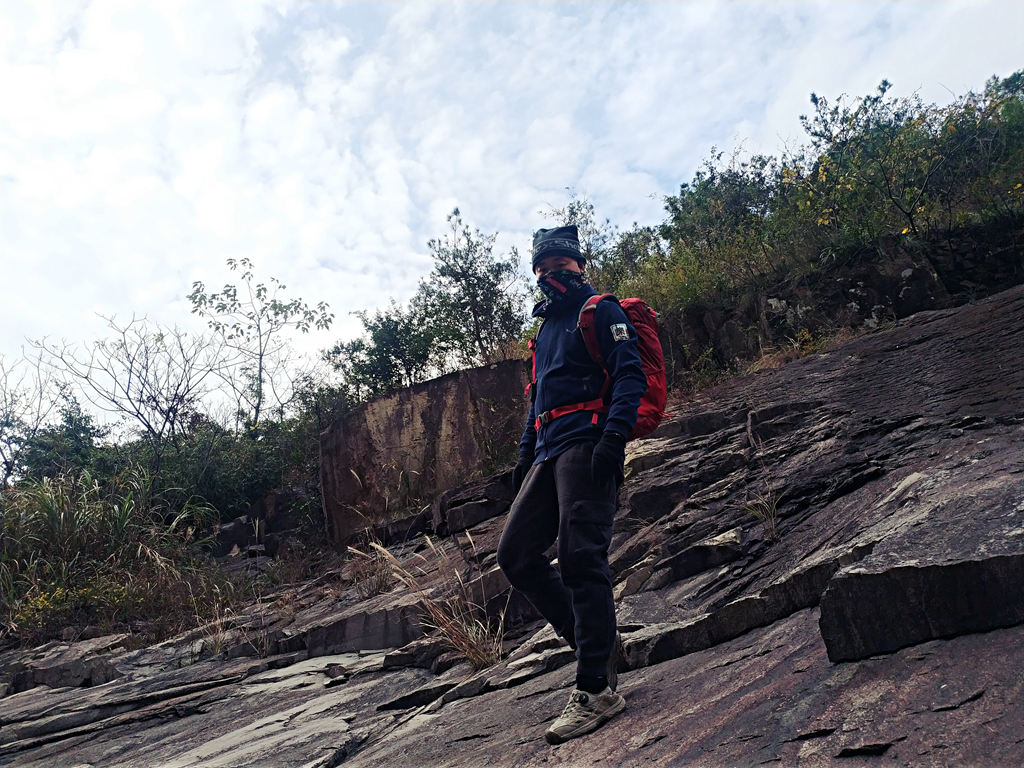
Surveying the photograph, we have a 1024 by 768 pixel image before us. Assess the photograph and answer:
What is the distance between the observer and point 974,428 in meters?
3.81

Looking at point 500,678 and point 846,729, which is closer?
point 846,729

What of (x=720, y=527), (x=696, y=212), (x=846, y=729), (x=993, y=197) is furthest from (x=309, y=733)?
(x=696, y=212)

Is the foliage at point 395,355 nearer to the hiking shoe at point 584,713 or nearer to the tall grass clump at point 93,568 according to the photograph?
the tall grass clump at point 93,568

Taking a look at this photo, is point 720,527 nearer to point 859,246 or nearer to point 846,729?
point 846,729

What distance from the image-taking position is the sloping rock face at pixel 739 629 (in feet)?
6.21

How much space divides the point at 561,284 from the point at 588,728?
5.83 ft

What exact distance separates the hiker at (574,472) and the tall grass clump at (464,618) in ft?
4.00

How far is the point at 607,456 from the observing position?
274 centimetres

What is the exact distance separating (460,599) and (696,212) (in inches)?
455

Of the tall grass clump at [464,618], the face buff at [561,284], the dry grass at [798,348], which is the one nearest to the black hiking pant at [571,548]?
the face buff at [561,284]

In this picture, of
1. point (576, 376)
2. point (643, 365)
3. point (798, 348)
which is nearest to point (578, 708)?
point (576, 376)

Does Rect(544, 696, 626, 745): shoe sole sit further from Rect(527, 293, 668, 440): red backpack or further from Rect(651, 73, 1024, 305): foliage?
Rect(651, 73, 1024, 305): foliage

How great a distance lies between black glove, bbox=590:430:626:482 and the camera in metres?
2.74

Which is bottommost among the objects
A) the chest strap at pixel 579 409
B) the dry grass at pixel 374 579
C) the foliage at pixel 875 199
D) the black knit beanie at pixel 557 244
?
the dry grass at pixel 374 579
